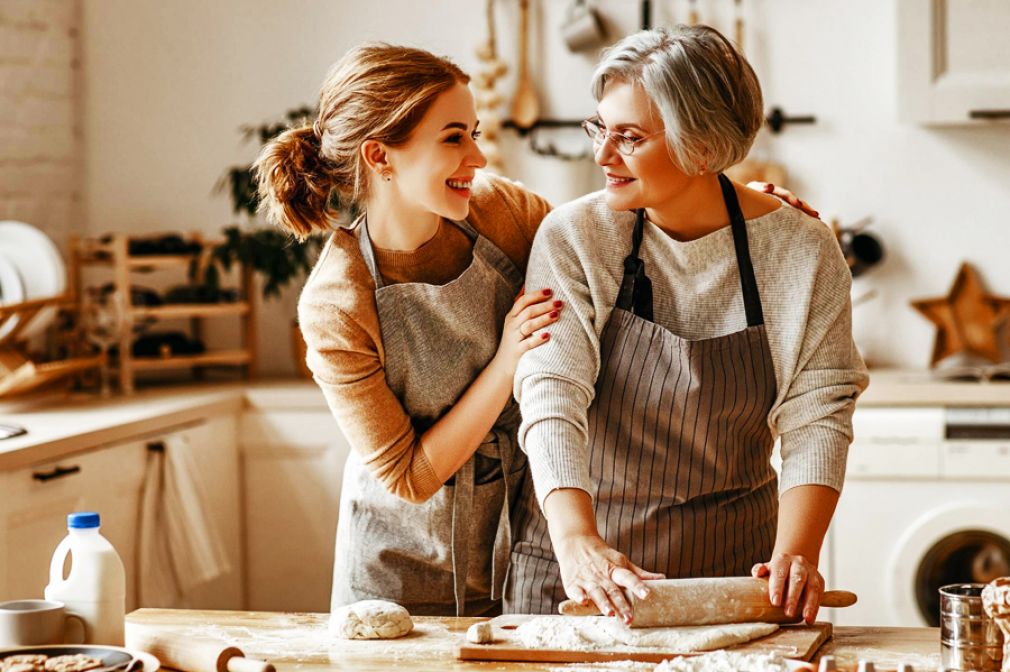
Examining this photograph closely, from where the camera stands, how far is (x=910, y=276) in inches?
139

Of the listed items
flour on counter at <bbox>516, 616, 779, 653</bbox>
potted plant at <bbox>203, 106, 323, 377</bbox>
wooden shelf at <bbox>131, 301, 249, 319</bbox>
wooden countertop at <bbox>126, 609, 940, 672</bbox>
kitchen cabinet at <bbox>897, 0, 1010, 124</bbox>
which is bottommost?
wooden countertop at <bbox>126, 609, 940, 672</bbox>

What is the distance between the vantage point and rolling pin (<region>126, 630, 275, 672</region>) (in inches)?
49.0

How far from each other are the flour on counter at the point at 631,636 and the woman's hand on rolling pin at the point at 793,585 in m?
0.03

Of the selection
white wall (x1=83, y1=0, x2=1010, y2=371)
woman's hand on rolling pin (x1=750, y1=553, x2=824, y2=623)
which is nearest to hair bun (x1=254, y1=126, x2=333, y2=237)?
woman's hand on rolling pin (x1=750, y1=553, x2=824, y2=623)

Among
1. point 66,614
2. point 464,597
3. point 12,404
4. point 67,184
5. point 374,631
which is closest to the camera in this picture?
point 66,614

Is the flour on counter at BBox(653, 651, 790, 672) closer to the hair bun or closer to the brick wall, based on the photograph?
the hair bun

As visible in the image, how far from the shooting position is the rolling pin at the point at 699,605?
1.34m

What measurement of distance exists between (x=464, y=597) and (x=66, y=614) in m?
0.62

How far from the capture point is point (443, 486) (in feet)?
5.77

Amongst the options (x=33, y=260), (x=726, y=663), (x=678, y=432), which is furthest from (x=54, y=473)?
(x=726, y=663)

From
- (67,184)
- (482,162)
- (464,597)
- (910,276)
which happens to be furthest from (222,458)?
(910,276)

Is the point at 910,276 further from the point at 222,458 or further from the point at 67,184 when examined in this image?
the point at 67,184

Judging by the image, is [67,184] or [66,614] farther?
[67,184]

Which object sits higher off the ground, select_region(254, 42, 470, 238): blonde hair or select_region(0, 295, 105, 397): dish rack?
select_region(254, 42, 470, 238): blonde hair
